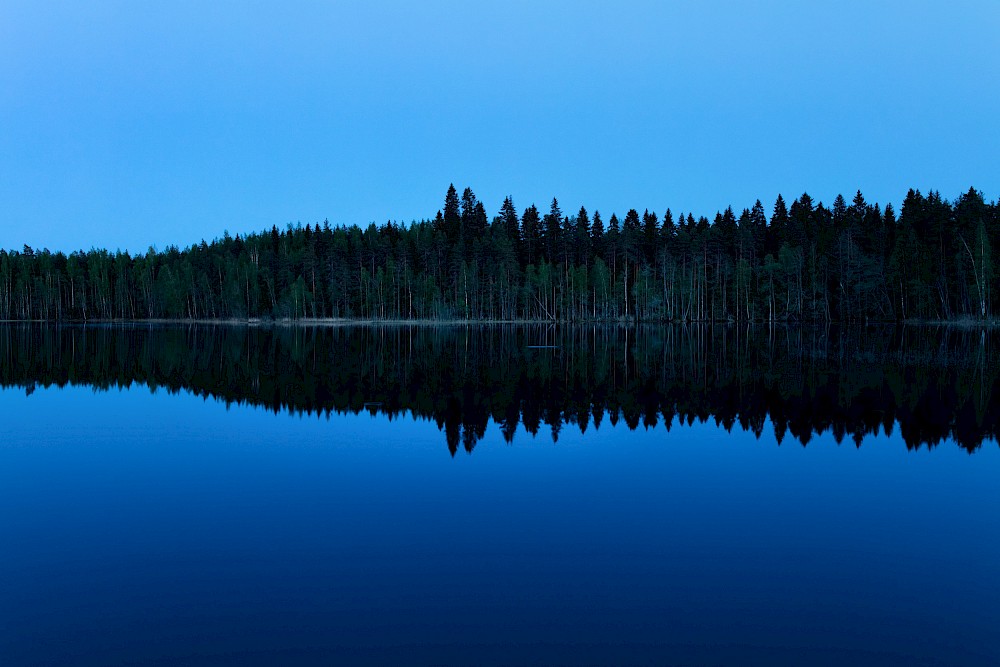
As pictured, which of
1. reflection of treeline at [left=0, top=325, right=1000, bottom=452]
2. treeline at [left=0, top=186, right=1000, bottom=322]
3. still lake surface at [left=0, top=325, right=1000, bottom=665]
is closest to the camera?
still lake surface at [left=0, top=325, right=1000, bottom=665]

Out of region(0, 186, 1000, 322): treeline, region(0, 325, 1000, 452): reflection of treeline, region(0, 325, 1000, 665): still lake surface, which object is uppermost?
region(0, 186, 1000, 322): treeline

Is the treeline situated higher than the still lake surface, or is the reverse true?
the treeline

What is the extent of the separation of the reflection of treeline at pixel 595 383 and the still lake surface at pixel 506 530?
31 centimetres

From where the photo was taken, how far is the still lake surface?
830 centimetres

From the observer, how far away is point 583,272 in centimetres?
12756

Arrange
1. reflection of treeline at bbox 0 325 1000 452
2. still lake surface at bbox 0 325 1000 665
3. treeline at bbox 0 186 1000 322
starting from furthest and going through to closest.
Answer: treeline at bbox 0 186 1000 322 → reflection of treeline at bbox 0 325 1000 452 → still lake surface at bbox 0 325 1000 665

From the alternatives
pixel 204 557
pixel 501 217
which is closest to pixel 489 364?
pixel 204 557

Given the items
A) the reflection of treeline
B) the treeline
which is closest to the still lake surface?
the reflection of treeline


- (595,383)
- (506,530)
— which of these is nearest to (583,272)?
(595,383)

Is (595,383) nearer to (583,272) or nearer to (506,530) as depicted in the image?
(506,530)

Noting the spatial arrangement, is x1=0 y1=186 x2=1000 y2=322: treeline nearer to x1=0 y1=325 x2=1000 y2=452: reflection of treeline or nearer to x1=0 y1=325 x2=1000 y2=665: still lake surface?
x1=0 y1=325 x2=1000 y2=452: reflection of treeline

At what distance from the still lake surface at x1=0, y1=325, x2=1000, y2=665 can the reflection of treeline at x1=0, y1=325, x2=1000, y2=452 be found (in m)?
0.31

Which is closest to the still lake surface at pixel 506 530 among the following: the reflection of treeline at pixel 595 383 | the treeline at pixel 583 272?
the reflection of treeline at pixel 595 383

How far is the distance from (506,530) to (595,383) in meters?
19.7
